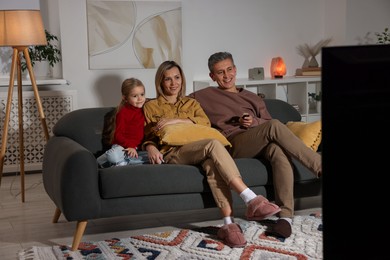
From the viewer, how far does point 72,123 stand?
149 inches

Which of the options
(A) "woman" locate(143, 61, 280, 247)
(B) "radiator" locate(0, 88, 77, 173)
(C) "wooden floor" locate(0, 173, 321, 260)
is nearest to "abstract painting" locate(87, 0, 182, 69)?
(B) "radiator" locate(0, 88, 77, 173)

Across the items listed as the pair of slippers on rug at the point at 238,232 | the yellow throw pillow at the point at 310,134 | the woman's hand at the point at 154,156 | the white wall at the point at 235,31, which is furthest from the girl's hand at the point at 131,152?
the white wall at the point at 235,31

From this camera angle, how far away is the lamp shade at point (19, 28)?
422cm

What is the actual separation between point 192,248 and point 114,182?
0.55 m

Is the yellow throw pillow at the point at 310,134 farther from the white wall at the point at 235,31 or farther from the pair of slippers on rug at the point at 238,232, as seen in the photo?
the white wall at the point at 235,31

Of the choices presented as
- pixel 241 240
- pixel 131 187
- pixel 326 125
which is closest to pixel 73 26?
pixel 131 187

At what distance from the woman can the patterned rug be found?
0.38 ft

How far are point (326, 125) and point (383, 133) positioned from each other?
0.24ft

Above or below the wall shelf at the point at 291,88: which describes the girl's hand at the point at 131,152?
below

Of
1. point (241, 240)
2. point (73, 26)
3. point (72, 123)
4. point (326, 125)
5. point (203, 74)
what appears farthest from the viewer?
point (203, 74)

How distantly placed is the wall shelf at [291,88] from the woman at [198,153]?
179 cm

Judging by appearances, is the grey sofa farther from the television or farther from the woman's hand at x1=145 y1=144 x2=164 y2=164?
the television

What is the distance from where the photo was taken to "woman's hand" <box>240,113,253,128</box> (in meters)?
3.86

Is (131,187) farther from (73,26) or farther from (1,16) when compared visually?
(73,26)
